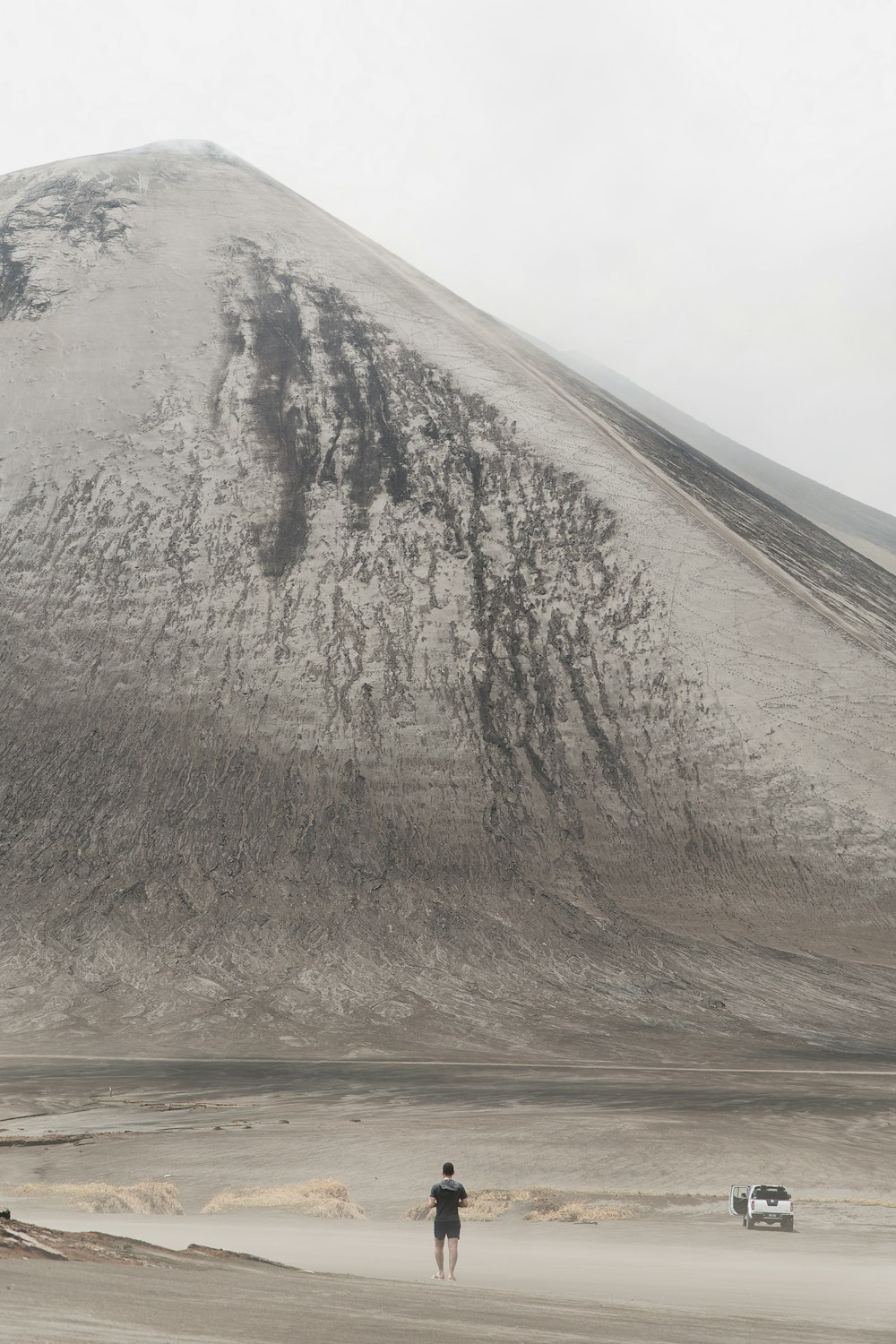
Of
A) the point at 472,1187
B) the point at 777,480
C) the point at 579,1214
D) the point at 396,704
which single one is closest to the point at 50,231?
the point at 396,704

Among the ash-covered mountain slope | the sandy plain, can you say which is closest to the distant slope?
the ash-covered mountain slope

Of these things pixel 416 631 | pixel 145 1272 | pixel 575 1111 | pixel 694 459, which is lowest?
pixel 575 1111

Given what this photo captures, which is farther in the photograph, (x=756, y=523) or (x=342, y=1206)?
(x=756, y=523)

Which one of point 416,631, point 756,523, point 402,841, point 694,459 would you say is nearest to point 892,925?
point 402,841

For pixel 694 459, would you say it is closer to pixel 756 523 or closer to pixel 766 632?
pixel 756 523

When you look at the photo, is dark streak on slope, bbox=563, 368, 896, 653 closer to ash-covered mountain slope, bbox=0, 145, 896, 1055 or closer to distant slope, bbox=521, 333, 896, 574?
ash-covered mountain slope, bbox=0, 145, 896, 1055

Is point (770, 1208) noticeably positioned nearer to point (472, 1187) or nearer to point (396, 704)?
point (472, 1187)
